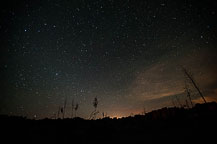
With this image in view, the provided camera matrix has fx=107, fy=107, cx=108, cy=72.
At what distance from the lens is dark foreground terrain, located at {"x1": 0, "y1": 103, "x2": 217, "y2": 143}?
795 centimetres

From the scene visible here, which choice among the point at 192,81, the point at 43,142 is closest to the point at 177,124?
the point at 43,142

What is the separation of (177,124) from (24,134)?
1366 centimetres

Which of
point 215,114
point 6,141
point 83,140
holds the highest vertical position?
point 215,114

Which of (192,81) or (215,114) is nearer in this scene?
(215,114)

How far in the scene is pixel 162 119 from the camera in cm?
1172

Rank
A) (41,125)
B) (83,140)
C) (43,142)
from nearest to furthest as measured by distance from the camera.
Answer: (43,142)
(83,140)
(41,125)

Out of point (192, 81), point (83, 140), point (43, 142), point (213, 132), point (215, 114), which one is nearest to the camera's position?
point (213, 132)

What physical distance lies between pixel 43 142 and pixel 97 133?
4360 mm

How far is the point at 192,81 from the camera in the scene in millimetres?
31500

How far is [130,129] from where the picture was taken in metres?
10.9

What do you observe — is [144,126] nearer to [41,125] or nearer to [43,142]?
[43,142]

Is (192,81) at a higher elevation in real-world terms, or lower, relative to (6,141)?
higher

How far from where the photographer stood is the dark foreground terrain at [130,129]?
7.95 metres

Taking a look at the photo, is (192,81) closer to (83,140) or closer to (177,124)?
(177,124)
